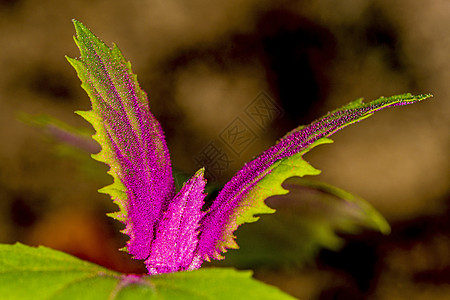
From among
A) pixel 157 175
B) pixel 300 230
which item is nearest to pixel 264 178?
pixel 157 175

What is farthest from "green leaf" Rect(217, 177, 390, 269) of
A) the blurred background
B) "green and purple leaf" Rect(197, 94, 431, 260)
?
"green and purple leaf" Rect(197, 94, 431, 260)

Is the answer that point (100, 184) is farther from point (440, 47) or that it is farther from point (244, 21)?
point (440, 47)

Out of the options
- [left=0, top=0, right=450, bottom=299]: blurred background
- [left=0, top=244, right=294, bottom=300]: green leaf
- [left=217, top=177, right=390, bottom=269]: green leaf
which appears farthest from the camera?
[left=0, top=0, right=450, bottom=299]: blurred background

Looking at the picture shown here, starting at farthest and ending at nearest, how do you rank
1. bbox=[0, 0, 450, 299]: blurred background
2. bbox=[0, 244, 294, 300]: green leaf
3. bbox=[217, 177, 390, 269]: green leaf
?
bbox=[0, 0, 450, 299]: blurred background < bbox=[217, 177, 390, 269]: green leaf < bbox=[0, 244, 294, 300]: green leaf

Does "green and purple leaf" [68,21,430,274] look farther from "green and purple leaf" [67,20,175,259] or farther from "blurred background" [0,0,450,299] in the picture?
"blurred background" [0,0,450,299]

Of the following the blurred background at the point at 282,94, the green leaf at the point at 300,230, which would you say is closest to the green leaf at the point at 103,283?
the green leaf at the point at 300,230

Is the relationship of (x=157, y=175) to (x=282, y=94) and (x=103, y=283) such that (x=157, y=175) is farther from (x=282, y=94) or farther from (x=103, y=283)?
(x=282, y=94)

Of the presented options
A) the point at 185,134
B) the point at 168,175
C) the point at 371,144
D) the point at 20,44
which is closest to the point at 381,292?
the point at 371,144
